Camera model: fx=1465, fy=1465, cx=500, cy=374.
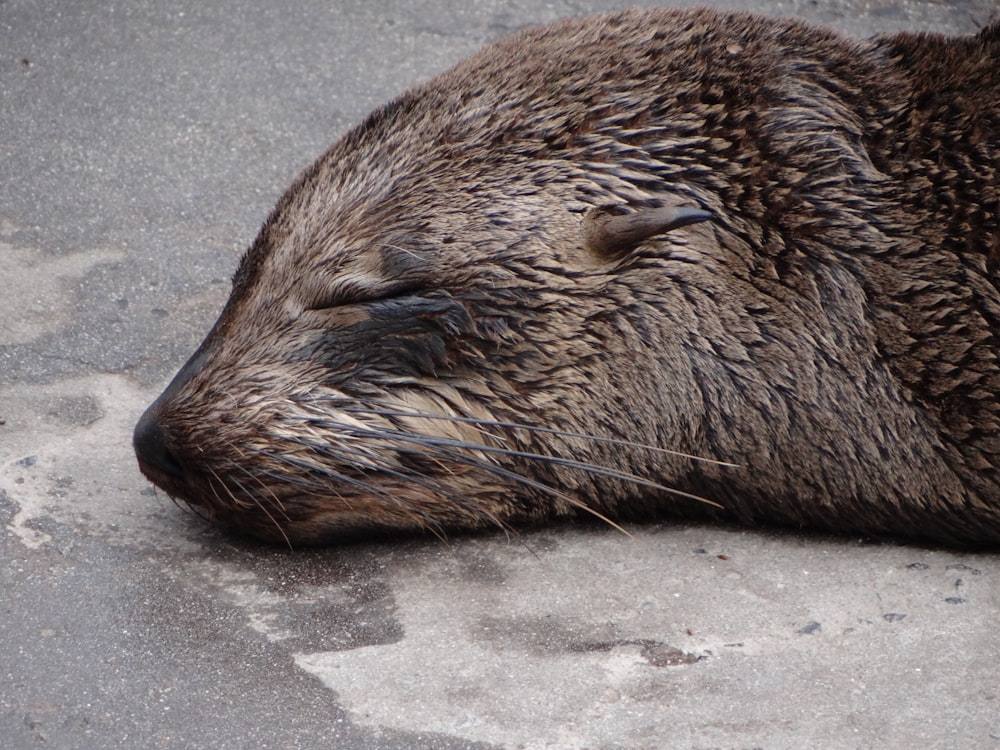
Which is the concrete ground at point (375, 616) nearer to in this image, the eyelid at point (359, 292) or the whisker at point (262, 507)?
the whisker at point (262, 507)

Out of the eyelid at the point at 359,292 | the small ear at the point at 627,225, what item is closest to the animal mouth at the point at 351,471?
the eyelid at the point at 359,292

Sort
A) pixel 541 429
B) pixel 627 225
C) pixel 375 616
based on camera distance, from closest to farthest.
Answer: pixel 375 616
pixel 541 429
pixel 627 225

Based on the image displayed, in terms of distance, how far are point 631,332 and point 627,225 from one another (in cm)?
29

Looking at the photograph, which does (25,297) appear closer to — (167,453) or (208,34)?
(167,453)

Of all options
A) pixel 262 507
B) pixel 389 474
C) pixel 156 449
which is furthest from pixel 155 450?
pixel 389 474

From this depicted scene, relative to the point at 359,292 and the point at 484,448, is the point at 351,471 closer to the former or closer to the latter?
the point at 484,448

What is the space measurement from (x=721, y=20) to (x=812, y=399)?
1196 mm

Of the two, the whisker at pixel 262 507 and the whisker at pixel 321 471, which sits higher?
the whisker at pixel 321 471

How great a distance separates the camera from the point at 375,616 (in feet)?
12.1

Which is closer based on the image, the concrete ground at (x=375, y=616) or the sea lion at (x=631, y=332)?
the concrete ground at (x=375, y=616)

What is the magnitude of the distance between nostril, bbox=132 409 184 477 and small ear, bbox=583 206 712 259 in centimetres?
128

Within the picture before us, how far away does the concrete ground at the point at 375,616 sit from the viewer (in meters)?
3.27

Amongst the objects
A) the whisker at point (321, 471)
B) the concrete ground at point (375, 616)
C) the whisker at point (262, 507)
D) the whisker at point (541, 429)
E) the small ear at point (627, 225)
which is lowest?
the concrete ground at point (375, 616)

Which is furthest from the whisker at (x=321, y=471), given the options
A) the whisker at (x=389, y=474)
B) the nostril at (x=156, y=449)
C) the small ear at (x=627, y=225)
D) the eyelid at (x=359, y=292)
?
the small ear at (x=627, y=225)
